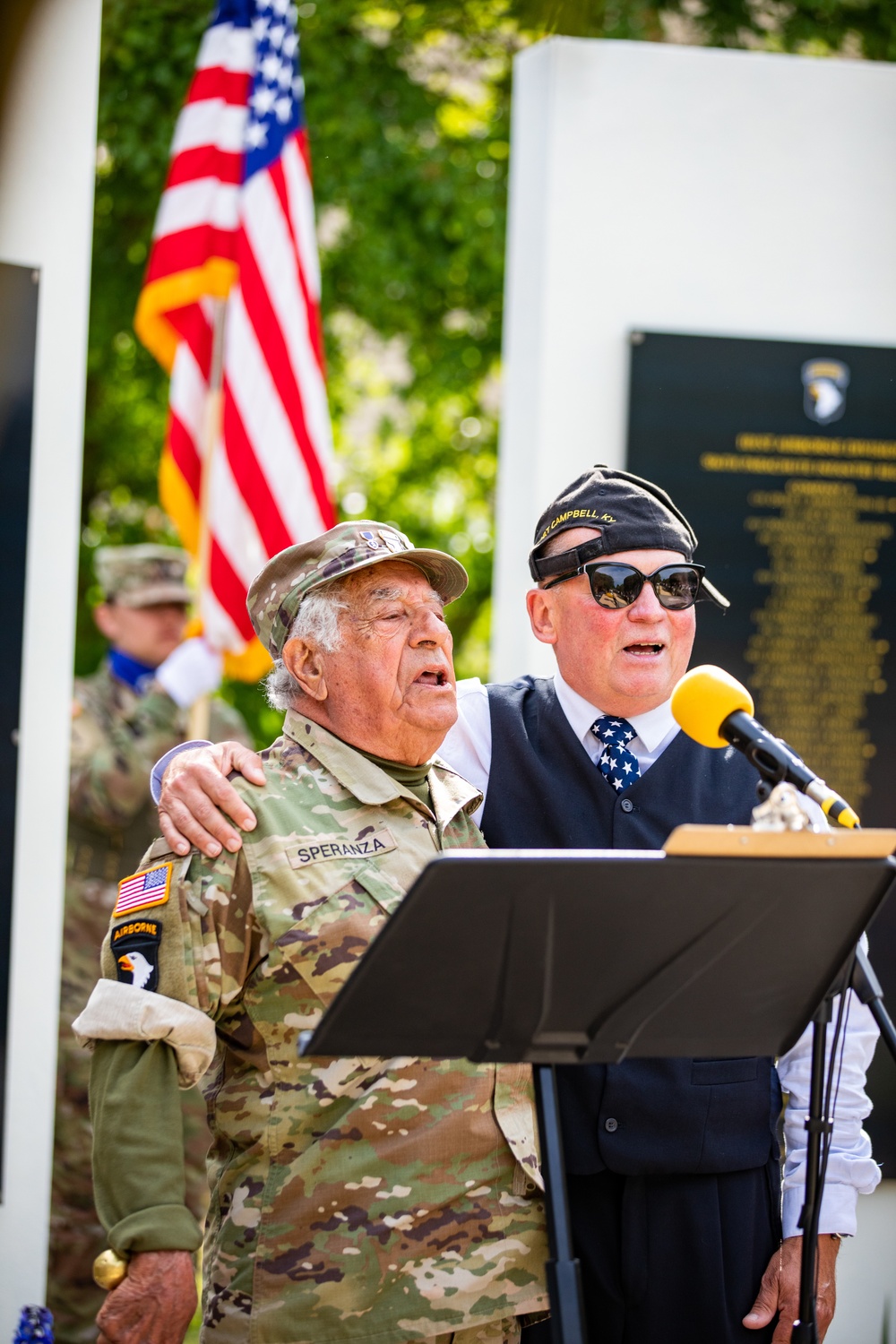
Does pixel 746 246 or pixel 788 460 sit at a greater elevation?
pixel 746 246

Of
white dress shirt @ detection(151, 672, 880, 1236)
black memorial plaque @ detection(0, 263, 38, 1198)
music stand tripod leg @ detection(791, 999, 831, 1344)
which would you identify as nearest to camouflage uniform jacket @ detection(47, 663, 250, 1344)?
black memorial plaque @ detection(0, 263, 38, 1198)

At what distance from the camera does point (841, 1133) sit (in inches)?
114

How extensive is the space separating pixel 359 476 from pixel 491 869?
1083 centimetres

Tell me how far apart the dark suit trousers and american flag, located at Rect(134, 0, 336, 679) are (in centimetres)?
379

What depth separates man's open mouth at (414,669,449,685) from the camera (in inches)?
106

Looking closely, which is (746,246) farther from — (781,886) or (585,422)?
(781,886)

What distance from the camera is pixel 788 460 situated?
4.64 m

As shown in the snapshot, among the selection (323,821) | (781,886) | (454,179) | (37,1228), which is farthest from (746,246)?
(454,179)

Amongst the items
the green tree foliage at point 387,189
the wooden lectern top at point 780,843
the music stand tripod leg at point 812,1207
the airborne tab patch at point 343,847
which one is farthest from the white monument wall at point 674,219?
the green tree foliage at point 387,189

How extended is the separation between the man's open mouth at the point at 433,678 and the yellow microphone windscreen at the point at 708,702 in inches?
25.5

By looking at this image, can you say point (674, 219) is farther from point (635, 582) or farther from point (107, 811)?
point (107, 811)

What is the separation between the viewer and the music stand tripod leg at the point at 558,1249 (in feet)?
6.29

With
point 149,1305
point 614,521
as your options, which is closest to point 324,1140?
point 149,1305

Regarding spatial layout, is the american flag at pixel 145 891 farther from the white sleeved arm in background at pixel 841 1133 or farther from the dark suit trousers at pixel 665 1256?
the white sleeved arm in background at pixel 841 1133
